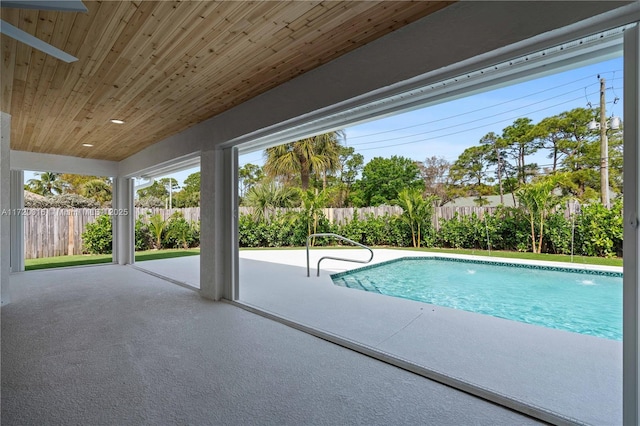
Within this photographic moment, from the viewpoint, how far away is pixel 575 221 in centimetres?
Answer: 677

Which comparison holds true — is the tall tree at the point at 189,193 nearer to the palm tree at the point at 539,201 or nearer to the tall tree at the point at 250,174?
the tall tree at the point at 250,174

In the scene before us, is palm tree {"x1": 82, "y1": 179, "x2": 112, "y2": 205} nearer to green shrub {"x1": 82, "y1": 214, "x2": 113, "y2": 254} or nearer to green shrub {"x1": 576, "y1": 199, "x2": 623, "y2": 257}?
green shrub {"x1": 82, "y1": 214, "x2": 113, "y2": 254}

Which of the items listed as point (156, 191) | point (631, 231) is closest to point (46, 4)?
point (631, 231)

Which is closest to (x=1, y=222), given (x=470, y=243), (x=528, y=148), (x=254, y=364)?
(x=254, y=364)

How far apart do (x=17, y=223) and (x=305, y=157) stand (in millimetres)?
7922

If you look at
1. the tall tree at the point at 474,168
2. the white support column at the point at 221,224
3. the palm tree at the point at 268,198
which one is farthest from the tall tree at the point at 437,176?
the white support column at the point at 221,224

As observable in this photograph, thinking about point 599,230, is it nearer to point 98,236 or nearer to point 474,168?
point 474,168

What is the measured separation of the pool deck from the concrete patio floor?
241mm

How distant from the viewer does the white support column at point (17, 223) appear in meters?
6.32

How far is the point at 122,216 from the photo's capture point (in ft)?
24.7

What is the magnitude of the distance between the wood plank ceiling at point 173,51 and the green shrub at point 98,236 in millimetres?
6169

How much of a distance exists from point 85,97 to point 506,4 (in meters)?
4.28

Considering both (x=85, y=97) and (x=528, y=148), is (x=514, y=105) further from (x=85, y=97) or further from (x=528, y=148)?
(x=85, y=97)

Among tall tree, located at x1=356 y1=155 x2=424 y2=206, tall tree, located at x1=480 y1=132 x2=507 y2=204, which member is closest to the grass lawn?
tall tree, located at x1=356 y1=155 x2=424 y2=206
